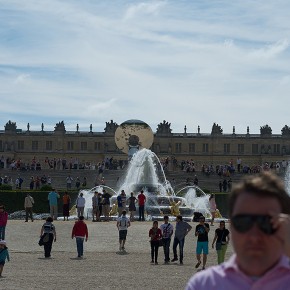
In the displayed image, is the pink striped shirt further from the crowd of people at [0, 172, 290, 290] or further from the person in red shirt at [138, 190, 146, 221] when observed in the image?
the person in red shirt at [138, 190, 146, 221]

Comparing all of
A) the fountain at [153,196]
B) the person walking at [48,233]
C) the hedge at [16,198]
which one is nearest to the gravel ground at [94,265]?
the person walking at [48,233]

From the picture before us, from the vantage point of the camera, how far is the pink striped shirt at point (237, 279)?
249 cm

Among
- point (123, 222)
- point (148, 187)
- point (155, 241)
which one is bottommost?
point (155, 241)

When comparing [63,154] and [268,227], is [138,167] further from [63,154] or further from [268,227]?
[63,154]

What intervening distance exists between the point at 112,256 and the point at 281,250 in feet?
52.3

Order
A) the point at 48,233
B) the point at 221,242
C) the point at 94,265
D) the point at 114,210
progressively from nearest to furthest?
the point at 221,242 → the point at 94,265 → the point at 48,233 → the point at 114,210

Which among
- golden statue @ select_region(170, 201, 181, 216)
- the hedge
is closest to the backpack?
golden statue @ select_region(170, 201, 181, 216)

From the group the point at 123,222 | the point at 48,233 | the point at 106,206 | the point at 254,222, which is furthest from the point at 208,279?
the point at 106,206

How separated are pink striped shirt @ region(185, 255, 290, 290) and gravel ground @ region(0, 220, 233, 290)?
31.8 ft

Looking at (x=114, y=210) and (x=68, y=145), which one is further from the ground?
(x=68, y=145)

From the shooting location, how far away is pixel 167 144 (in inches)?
3967

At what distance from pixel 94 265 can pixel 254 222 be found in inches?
542

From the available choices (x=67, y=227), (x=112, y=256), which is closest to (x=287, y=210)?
(x=112, y=256)

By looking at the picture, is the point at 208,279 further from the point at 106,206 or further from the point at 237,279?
the point at 106,206
